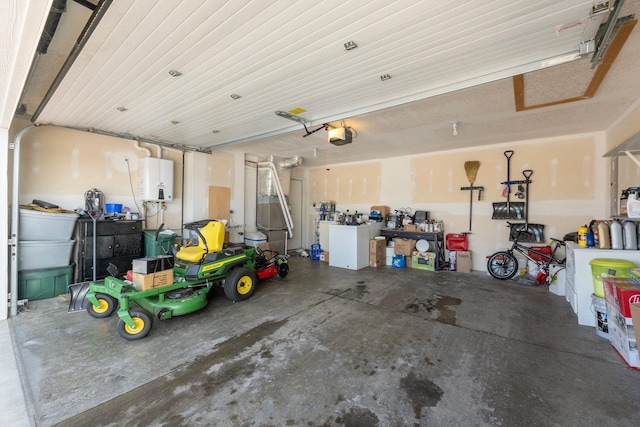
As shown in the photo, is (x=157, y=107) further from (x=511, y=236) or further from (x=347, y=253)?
(x=511, y=236)

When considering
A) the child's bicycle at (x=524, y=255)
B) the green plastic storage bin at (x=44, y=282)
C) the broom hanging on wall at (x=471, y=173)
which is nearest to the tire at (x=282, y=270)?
the green plastic storage bin at (x=44, y=282)

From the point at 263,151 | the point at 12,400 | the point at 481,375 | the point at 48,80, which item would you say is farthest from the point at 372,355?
the point at 263,151

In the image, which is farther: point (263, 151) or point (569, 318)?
point (263, 151)

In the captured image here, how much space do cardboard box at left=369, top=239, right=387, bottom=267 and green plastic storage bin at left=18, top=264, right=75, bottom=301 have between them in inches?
220

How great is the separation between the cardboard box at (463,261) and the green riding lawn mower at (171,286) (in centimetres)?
446

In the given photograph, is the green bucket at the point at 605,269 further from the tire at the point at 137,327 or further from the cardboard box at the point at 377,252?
the tire at the point at 137,327

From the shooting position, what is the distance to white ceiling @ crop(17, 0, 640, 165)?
6.17 feet

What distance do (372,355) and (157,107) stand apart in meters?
3.99

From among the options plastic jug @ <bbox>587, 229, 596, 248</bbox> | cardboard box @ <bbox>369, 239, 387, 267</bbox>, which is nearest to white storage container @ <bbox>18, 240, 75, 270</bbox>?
cardboard box @ <bbox>369, 239, 387, 267</bbox>

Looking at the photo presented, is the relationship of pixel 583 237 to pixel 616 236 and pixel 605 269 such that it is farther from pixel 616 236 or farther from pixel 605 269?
pixel 605 269

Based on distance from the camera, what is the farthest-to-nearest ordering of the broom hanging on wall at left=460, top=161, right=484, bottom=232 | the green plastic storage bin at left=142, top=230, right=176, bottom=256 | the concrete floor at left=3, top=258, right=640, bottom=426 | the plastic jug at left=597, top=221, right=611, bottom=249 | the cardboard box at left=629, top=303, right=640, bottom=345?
the broom hanging on wall at left=460, top=161, right=484, bottom=232
the green plastic storage bin at left=142, top=230, right=176, bottom=256
the plastic jug at left=597, top=221, right=611, bottom=249
the cardboard box at left=629, top=303, right=640, bottom=345
the concrete floor at left=3, top=258, right=640, bottom=426

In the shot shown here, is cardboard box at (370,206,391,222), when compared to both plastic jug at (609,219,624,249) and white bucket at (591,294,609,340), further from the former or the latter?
white bucket at (591,294,609,340)

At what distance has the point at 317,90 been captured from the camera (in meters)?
3.13

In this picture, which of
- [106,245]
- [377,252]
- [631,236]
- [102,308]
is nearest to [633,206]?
[631,236]
